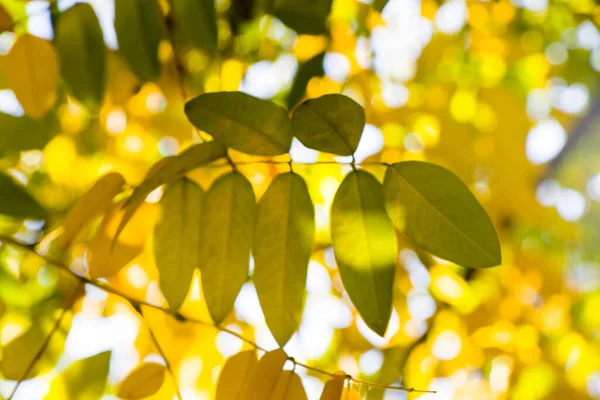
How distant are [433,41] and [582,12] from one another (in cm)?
43

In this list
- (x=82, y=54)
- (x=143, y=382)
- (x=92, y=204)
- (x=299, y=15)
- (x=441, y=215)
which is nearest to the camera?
(x=441, y=215)

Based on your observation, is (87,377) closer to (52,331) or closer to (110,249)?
(52,331)

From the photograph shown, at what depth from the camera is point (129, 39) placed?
37.1 inches

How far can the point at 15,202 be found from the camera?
78cm

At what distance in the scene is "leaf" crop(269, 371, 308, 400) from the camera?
0.67m

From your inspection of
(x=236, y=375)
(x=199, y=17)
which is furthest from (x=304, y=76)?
(x=236, y=375)

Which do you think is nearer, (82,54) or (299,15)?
(82,54)

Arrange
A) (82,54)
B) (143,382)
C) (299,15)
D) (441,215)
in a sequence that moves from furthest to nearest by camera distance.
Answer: (299,15), (82,54), (143,382), (441,215)

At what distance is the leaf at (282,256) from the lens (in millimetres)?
614

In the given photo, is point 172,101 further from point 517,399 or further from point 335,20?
point 517,399

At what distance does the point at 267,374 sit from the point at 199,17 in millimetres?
622

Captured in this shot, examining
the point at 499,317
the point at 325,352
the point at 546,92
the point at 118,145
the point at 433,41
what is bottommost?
the point at 325,352

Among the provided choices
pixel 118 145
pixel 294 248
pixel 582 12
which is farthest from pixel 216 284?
pixel 582 12

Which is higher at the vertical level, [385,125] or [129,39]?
[129,39]
